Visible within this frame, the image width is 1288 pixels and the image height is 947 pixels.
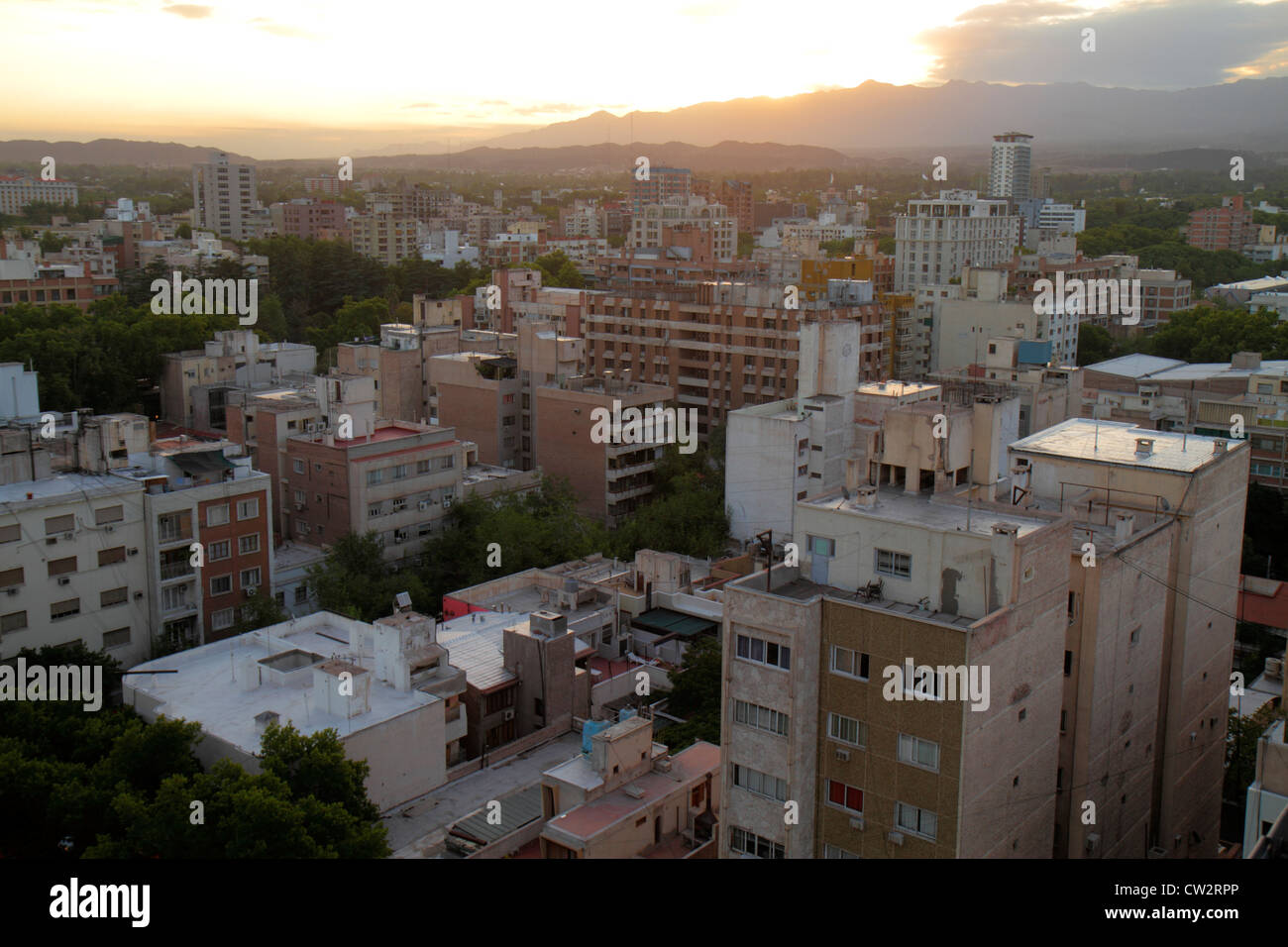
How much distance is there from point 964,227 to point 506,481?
135 ft

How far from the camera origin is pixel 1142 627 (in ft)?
45.4

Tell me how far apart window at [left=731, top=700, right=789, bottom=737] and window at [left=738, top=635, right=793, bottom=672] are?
1.48 ft

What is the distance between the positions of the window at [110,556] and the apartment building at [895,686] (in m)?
13.3

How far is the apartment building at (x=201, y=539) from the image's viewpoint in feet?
68.0

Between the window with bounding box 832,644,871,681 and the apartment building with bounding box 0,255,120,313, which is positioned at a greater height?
the apartment building with bounding box 0,255,120,313

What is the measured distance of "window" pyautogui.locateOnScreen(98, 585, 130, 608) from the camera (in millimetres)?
20016

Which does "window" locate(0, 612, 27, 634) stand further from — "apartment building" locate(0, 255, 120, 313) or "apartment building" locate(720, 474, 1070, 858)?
"apartment building" locate(0, 255, 120, 313)

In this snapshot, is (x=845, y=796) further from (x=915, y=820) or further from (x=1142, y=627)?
(x=1142, y=627)
